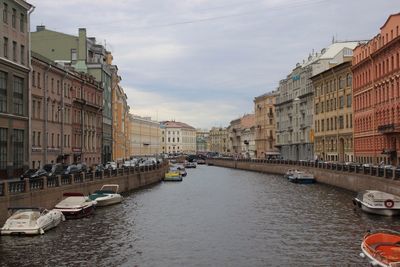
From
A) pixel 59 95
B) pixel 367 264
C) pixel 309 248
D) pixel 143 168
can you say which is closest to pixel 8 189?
pixel 309 248

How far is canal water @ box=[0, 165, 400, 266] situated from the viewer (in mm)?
25406

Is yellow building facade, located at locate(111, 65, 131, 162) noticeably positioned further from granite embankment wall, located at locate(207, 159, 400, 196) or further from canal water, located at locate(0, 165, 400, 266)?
canal water, located at locate(0, 165, 400, 266)

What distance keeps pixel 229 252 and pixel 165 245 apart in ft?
11.6

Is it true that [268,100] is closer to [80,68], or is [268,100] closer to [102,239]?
[80,68]

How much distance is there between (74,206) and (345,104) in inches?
2362

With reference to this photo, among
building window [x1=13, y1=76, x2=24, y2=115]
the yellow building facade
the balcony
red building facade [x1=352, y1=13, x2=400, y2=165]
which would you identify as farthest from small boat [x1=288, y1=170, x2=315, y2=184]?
the yellow building facade

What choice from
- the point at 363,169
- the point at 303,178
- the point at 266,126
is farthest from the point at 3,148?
the point at 266,126


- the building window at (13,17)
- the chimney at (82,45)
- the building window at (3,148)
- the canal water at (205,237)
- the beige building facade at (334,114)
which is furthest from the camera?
the beige building facade at (334,114)

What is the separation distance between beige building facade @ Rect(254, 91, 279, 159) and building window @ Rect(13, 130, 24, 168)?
328ft

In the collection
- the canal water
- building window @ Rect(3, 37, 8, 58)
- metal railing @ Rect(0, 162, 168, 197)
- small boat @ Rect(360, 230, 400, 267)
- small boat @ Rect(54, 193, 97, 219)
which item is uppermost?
building window @ Rect(3, 37, 8, 58)

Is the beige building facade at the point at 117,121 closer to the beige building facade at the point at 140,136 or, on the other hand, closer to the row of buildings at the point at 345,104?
the row of buildings at the point at 345,104

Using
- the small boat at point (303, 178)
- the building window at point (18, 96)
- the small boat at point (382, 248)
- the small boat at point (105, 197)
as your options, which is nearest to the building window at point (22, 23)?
the building window at point (18, 96)

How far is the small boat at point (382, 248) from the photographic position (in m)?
20.8

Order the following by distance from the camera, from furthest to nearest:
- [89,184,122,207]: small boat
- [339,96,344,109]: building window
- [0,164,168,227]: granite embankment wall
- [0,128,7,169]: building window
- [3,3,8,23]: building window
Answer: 1. [339,96,344,109]: building window
2. [3,3,8,23]: building window
3. [0,128,7,169]: building window
4. [89,184,122,207]: small boat
5. [0,164,168,227]: granite embankment wall
